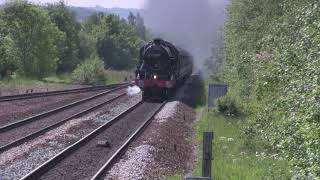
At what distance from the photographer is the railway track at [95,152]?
12742 mm

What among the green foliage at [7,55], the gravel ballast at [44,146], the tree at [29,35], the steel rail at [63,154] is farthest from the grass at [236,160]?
the green foliage at [7,55]

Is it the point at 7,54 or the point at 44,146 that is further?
the point at 7,54

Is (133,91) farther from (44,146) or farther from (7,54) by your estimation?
(44,146)

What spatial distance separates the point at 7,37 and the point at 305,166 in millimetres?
47836

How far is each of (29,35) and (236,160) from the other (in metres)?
40.8

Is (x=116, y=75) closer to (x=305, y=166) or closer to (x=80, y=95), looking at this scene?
(x=80, y=95)

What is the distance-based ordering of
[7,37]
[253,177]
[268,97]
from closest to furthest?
1. [253,177]
2. [268,97]
3. [7,37]

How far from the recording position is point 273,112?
12141mm

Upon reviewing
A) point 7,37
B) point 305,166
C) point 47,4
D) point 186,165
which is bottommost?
point 186,165

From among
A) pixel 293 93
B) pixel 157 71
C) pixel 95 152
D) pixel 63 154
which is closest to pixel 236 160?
pixel 95 152

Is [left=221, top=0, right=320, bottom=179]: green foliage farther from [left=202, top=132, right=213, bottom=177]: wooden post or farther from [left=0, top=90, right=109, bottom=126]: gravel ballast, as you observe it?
[left=0, top=90, right=109, bottom=126]: gravel ballast

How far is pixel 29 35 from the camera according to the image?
51.6 metres

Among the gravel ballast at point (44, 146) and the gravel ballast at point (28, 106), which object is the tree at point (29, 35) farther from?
the gravel ballast at point (44, 146)

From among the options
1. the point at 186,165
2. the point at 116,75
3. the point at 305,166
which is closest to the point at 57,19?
the point at 116,75
